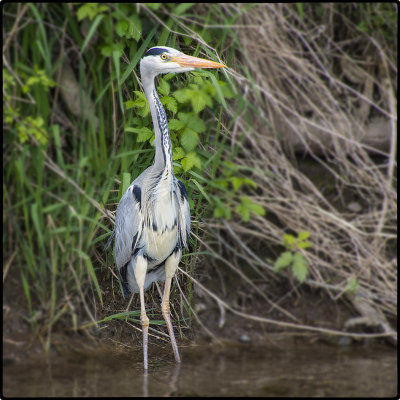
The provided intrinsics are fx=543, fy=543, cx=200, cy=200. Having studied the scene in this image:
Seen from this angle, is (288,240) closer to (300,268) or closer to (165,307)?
(300,268)

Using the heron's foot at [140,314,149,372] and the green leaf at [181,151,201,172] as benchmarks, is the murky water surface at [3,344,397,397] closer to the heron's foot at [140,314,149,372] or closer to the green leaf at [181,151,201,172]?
the heron's foot at [140,314,149,372]

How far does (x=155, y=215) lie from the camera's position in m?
0.88

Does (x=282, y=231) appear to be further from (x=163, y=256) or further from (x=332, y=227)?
(x=163, y=256)

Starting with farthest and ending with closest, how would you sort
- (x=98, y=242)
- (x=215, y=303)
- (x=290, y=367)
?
(x=215, y=303), (x=290, y=367), (x=98, y=242)

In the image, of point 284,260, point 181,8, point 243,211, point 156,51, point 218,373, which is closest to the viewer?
point 156,51

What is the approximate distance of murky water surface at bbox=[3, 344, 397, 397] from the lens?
906mm

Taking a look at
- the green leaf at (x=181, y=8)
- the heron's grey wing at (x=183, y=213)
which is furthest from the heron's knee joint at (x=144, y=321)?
the green leaf at (x=181, y=8)

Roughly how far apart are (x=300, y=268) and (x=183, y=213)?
77 cm

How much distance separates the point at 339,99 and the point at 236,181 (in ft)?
2.01

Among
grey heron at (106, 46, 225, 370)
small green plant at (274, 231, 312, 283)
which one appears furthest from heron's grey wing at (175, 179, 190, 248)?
small green plant at (274, 231, 312, 283)

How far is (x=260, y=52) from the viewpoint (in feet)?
5.03

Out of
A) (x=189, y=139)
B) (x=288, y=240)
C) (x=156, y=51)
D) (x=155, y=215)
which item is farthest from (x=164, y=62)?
(x=288, y=240)

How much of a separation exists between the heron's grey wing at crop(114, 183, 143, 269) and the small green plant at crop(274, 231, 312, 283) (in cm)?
76

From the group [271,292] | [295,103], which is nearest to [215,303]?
[271,292]
